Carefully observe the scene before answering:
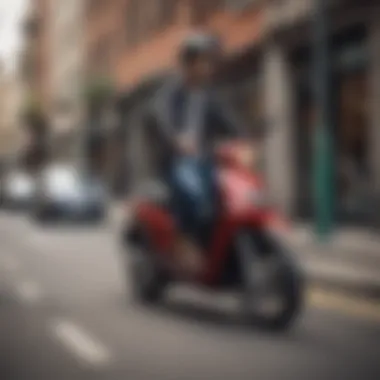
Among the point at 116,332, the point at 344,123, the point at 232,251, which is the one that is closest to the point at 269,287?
the point at 232,251

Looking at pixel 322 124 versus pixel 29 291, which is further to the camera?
pixel 29 291

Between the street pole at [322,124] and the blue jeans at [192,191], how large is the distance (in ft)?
0.48

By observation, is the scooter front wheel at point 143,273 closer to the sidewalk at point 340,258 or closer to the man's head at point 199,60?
the sidewalk at point 340,258

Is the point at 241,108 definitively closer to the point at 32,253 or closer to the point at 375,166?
the point at 375,166

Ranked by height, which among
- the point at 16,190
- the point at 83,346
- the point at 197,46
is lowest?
the point at 83,346

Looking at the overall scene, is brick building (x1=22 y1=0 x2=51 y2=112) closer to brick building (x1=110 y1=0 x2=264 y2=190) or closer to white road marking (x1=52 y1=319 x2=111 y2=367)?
brick building (x1=110 y1=0 x2=264 y2=190)

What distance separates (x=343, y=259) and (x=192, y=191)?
208mm

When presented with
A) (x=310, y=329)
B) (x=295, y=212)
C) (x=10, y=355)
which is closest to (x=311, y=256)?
(x=295, y=212)

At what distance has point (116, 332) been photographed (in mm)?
1178

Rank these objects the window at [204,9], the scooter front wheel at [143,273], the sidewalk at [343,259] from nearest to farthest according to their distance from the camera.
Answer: the sidewalk at [343,259] < the window at [204,9] < the scooter front wheel at [143,273]

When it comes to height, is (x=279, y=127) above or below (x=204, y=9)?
below

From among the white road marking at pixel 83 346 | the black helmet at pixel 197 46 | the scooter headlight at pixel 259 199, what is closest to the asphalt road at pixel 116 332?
the white road marking at pixel 83 346

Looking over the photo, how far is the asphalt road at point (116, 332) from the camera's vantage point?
3.58ft

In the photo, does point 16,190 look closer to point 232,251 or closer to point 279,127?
point 279,127
